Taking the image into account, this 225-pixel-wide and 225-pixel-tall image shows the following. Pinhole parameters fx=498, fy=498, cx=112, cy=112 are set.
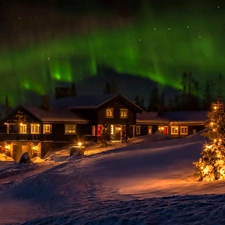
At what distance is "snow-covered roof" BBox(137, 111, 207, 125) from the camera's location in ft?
231

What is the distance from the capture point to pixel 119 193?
61.4 ft

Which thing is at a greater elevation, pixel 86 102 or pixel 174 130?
pixel 86 102

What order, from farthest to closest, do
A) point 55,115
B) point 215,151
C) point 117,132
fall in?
1. point 117,132
2. point 55,115
3. point 215,151

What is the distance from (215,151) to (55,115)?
3815cm

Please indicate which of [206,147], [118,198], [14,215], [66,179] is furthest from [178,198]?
[66,179]

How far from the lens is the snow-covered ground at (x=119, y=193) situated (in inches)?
456

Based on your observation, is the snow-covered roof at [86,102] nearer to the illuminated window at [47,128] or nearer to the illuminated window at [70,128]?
the illuminated window at [70,128]

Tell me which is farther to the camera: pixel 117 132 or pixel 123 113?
pixel 123 113

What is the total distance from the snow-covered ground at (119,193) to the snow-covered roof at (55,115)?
22.8m

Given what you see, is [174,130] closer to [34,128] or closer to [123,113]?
[123,113]

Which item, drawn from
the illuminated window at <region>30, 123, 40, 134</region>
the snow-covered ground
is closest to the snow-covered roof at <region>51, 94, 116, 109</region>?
the illuminated window at <region>30, 123, 40, 134</region>

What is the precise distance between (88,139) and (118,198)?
41.7 metres

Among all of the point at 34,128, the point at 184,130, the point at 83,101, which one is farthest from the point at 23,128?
the point at 184,130

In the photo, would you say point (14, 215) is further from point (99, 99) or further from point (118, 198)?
point (99, 99)
